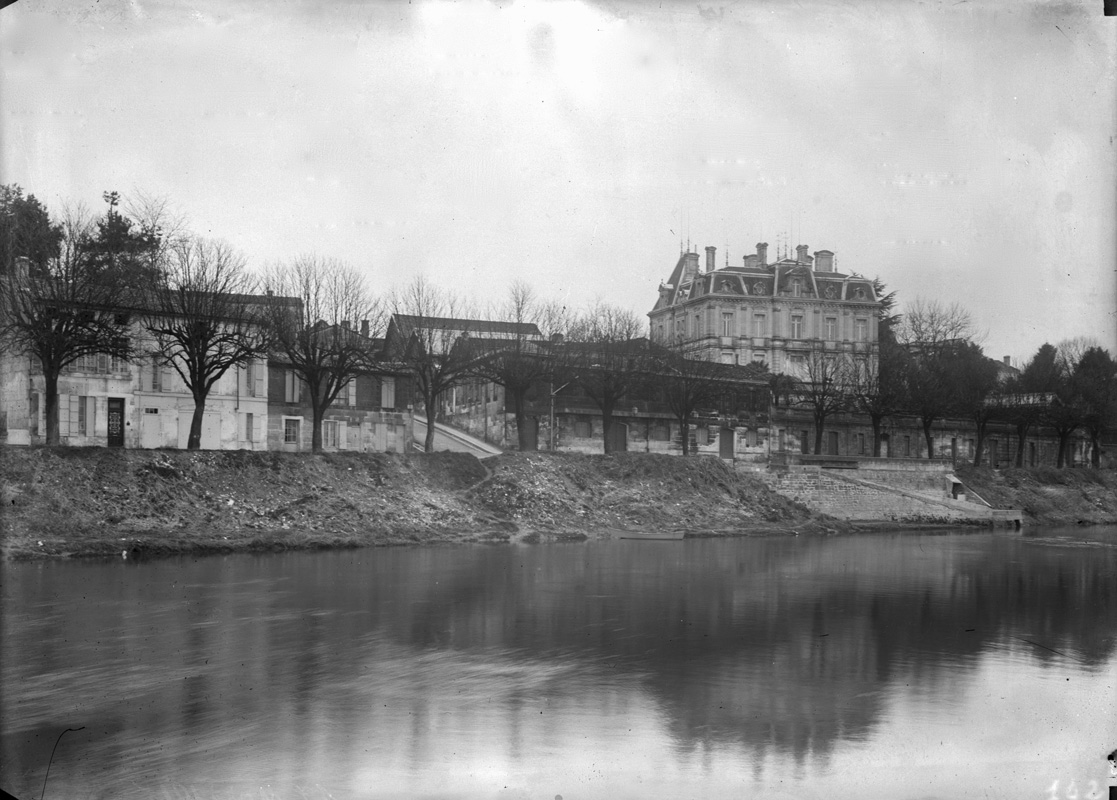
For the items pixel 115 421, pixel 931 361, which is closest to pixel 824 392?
pixel 931 361

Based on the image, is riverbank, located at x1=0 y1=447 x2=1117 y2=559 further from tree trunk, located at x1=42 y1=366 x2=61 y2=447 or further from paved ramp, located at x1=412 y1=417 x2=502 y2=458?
paved ramp, located at x1=412 y1=417 x2=502 y2=458

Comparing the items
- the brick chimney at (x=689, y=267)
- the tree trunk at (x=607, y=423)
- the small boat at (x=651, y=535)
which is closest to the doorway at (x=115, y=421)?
the small boat at (x=651, y=535)

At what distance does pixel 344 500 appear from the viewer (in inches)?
1368

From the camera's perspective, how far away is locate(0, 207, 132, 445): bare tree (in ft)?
103

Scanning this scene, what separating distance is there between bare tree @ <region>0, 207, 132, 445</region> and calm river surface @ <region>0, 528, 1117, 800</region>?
35.1 feet

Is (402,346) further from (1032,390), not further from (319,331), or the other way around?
(1032,390)

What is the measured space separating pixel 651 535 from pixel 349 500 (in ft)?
37.7

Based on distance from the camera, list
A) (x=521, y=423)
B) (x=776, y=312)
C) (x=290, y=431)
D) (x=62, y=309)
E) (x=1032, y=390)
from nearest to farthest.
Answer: (x=62, y=309), (x=290, y=431), (x=521, y=423), (x=1032, y=390), (x=776, y=312)

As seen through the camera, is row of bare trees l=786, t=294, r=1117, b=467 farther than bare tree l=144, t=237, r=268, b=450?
Yes

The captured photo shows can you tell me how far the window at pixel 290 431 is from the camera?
4553 cm

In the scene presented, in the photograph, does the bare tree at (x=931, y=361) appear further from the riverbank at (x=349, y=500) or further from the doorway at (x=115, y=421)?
the doorway at (x=115, y=421)

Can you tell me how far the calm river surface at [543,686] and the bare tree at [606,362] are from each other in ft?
89.6

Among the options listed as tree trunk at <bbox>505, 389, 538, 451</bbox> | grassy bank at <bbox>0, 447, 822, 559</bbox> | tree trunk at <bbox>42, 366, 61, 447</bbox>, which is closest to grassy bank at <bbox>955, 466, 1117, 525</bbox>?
grassy bank at <bbox>0, 447, 822, 559</bbox>

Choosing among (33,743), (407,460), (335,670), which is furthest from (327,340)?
(33,743)
